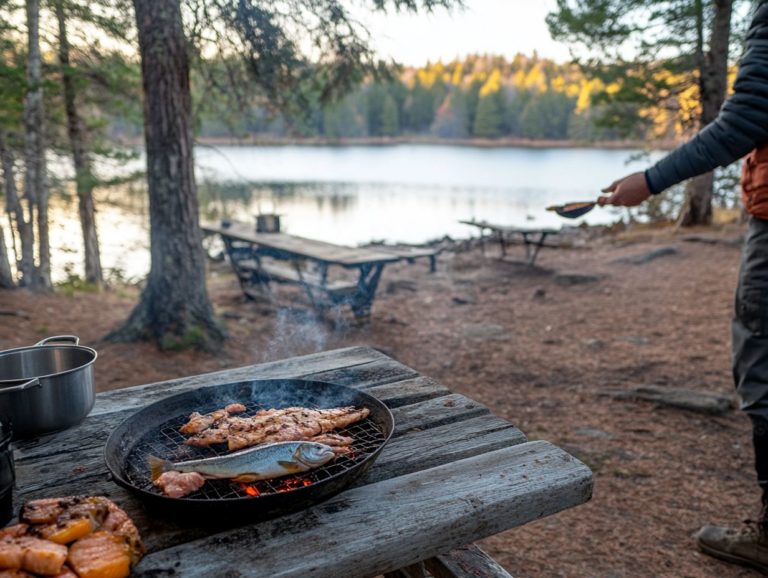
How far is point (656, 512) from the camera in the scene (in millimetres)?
3164

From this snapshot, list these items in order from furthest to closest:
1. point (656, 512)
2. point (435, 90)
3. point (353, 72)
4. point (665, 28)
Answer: point (435, 90) < point (665, 28) < point (353, 72) < point (656, 512)

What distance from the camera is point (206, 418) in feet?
6.81

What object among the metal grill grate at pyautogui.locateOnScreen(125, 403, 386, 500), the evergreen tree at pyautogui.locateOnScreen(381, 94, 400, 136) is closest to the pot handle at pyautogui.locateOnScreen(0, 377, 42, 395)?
the metal grill grate at pyautogui.locateOnScreen(125, 403, 386, 500)

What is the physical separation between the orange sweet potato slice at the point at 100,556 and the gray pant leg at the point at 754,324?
7.67 ft

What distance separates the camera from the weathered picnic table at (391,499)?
Result: 1.44 metres

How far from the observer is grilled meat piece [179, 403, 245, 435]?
6.59 feet

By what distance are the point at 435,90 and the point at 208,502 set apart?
205 ft

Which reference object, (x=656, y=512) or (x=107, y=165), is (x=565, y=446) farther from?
(x=107, y=165)

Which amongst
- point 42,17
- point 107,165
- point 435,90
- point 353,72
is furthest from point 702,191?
point 435,90

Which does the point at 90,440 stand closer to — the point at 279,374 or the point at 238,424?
the point at 238,424

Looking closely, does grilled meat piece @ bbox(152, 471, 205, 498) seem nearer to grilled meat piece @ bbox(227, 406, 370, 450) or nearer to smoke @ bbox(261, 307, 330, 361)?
grilled meat piece @ bbox(227, 406, 370, 450)

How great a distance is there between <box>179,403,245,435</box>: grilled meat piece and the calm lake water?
468 centimetres

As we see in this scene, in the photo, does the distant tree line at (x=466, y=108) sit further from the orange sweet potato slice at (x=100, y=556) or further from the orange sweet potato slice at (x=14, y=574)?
the orange sweet potato slice at (x=14, y=574)

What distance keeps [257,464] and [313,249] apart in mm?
6006
